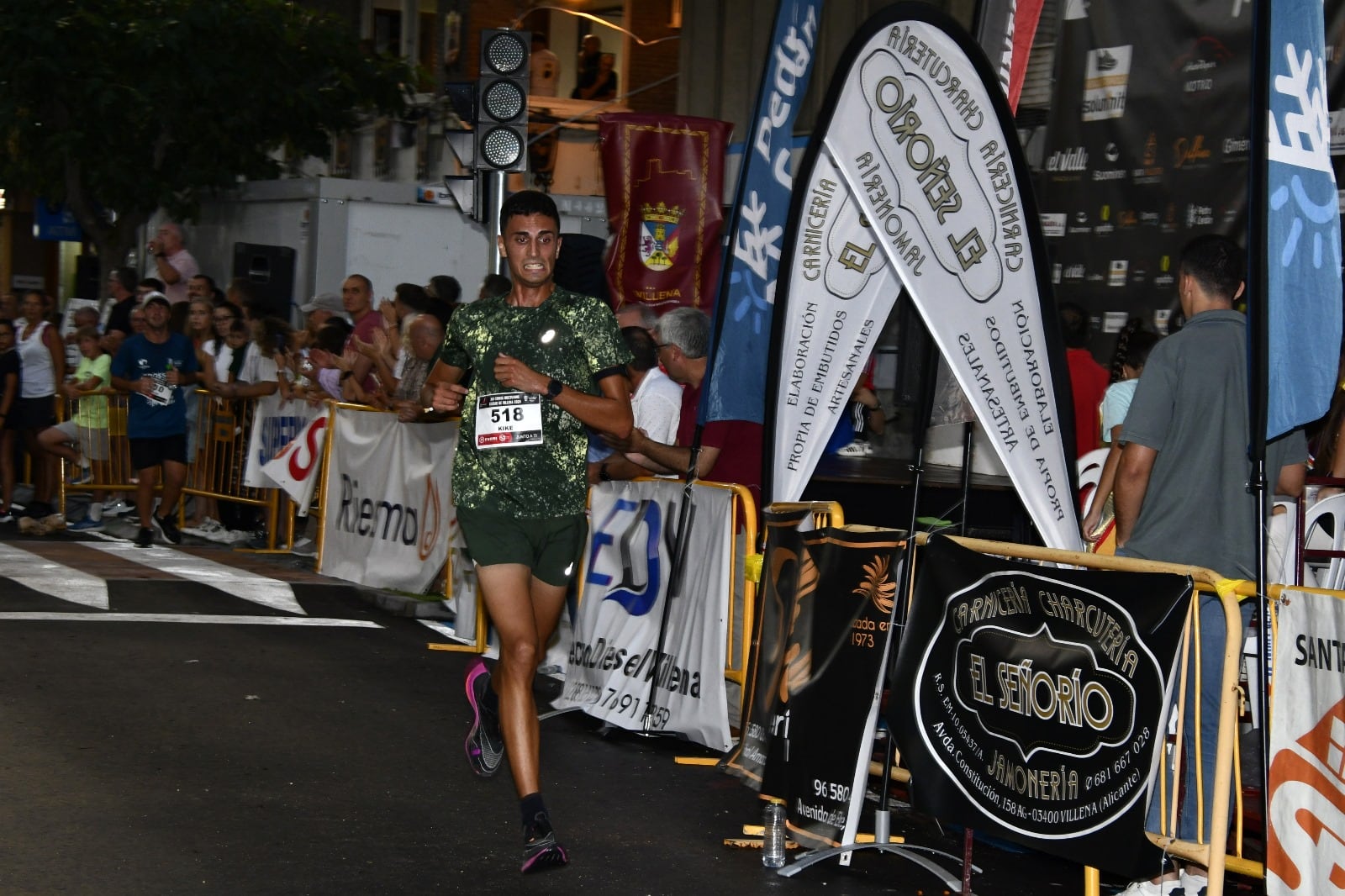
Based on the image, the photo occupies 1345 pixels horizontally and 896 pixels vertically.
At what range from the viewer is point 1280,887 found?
5238 millimetres

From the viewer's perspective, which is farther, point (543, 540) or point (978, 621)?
Answer: point (543, 540)

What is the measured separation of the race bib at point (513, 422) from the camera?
20.8 feet

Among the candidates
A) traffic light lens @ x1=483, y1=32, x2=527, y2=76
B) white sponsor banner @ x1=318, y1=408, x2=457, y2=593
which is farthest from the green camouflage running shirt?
traffic light lens @ x1=483, y1=32, x2=527, y2=76

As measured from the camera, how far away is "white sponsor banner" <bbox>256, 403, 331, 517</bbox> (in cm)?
1388

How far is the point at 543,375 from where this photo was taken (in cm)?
631

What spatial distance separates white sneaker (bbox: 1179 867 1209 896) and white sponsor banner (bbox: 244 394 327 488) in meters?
9.77

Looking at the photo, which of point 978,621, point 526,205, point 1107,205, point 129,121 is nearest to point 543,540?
point 526,205

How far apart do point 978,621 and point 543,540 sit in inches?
64.4

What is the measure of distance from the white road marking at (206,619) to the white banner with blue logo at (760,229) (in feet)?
12.6

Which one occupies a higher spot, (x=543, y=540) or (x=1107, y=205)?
(x=1107, y=205)

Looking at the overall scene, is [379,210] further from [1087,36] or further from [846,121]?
[846,121]

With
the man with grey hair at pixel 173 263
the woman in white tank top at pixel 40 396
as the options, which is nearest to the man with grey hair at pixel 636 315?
the woman in white tank top at pixel 40 396

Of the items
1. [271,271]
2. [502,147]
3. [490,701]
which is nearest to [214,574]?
[502,147]

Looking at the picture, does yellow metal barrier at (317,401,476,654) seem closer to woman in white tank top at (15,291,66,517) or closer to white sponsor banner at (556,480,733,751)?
white sponsor banner at (556,480,733,751)
